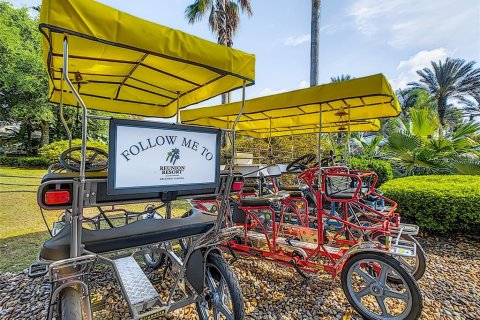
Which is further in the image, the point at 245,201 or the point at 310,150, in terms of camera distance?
the point at 310,150

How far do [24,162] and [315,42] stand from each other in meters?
17.3

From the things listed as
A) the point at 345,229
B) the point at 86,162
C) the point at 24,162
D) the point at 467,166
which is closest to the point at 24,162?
the point at 24,162

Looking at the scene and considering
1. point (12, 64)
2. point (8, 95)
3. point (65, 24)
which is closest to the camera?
point (65, 24)

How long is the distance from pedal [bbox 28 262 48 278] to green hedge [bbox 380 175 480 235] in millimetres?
5156

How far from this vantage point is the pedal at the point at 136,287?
1.94 meters

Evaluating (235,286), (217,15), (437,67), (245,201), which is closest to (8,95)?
(217,15)

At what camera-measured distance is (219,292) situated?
213 centimetres

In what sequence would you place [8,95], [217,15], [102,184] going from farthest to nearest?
[8,95] < [217,15] < [102,184]

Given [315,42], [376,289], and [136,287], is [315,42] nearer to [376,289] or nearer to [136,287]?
[376,289]

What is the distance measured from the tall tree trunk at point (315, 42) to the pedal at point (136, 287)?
7937 millimetres

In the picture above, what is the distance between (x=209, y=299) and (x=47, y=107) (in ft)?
60.0

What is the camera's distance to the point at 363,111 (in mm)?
4504

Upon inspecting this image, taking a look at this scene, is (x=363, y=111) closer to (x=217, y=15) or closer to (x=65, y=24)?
(x=65, y=24)

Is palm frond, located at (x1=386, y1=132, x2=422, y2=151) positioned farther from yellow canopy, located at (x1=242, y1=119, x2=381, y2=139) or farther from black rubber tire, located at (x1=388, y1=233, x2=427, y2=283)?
black rubber tire, located at (x1=388, y1=233, x2=427, y2=283)
